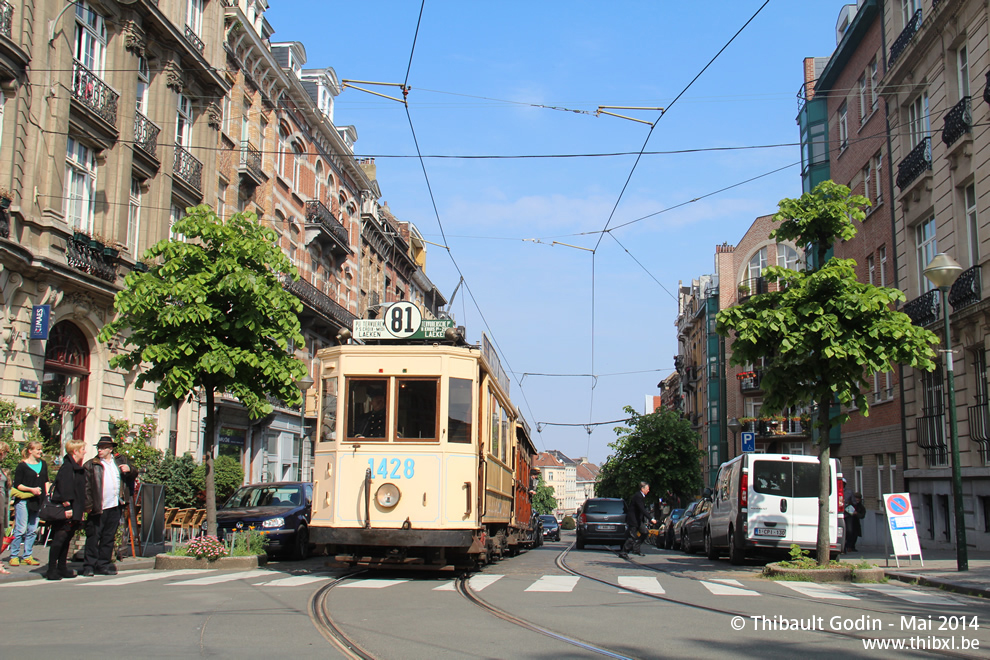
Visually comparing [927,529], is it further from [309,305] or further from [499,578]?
[309,305]

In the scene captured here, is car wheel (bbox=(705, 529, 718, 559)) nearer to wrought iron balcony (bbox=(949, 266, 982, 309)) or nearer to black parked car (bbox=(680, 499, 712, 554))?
black parked car (bbox=(680, 499, 712, 554))

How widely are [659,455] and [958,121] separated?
31.0m

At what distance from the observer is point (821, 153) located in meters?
32.7

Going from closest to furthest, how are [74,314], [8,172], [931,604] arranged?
[931,604]
[8,172]
[74,314]

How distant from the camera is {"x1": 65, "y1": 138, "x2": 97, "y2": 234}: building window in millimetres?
20375

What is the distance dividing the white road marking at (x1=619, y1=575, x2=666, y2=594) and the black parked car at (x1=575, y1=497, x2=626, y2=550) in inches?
549

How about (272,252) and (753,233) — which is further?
(753,233)

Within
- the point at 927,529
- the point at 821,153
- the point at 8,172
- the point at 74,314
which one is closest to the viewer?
the point at 8,172

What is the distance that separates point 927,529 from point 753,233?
140 feet

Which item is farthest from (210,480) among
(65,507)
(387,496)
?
(387,496)

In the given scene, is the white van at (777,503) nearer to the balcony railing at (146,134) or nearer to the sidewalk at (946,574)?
the sidewalk at (946,574)

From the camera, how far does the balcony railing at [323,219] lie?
38781 mm

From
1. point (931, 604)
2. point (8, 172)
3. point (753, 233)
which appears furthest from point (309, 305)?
point (753, 233)

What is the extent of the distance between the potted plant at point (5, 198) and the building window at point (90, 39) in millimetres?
4604
